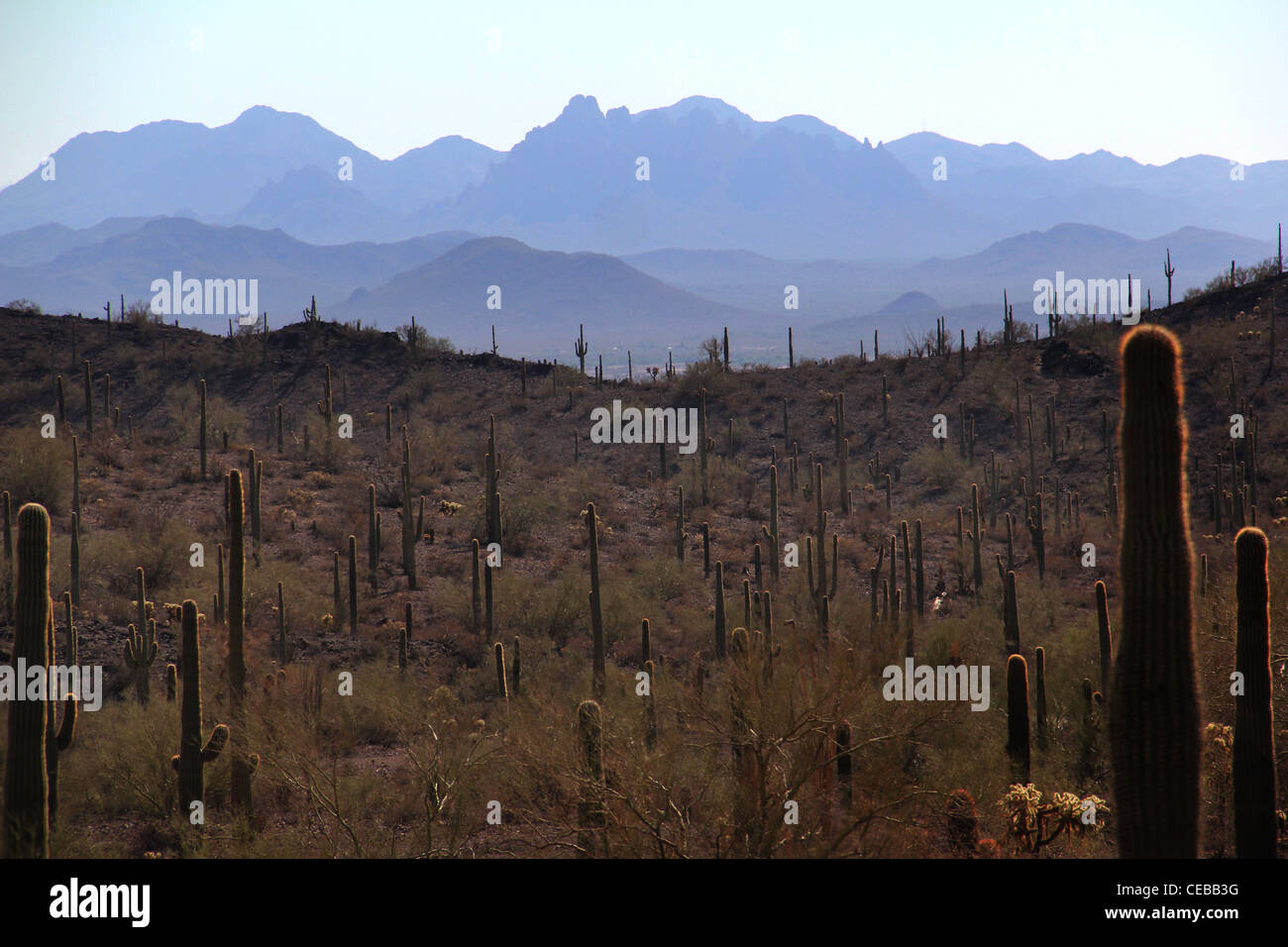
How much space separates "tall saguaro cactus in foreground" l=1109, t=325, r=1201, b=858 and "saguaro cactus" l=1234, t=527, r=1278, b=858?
6.98 feet

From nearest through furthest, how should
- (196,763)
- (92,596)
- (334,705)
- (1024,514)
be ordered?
(196,763)
(334,705)
(92,596)
(1024,514)

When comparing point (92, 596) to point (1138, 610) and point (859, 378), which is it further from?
point (859, 378)

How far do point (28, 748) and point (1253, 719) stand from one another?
34.4 ft

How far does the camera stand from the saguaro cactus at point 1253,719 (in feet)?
25.4

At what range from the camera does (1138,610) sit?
6.21 m

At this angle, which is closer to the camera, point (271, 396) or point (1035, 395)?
point (1035, 395)

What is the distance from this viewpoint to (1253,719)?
7.76 m

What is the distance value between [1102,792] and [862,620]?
5327 mm

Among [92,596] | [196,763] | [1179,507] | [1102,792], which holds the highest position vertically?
[1179,507]

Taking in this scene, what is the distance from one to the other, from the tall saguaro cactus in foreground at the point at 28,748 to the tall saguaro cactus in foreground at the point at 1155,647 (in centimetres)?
884

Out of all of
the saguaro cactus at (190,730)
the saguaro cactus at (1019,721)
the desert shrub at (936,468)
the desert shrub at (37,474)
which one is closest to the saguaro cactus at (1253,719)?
the saguaro cactus at (1019,721)

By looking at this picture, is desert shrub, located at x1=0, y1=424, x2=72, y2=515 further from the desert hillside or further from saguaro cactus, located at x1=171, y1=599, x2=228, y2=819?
saguaro cactus, located at x1=171, y1=599, x2=228, y2=819

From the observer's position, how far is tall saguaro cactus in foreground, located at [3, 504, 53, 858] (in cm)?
888

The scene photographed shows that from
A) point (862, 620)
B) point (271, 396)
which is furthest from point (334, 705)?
point (271, 396)
